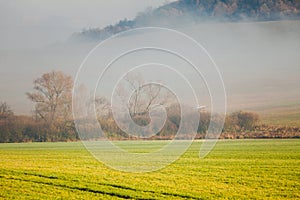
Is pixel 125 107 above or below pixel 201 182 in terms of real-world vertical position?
above

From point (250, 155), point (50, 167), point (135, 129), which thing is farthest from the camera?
point (250, 155)

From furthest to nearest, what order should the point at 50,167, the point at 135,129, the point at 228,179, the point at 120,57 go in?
the point at 50,167 → the point at 135,129 → the point at 228,179 → the point at 120,57

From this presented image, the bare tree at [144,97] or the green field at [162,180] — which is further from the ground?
the bare tree at [144,97]

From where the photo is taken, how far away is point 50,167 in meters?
21.5

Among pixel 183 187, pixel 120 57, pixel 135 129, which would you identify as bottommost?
pixel 183 187

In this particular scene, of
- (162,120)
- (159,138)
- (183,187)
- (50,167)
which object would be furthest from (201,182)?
(159,138)

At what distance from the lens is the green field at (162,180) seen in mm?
15836

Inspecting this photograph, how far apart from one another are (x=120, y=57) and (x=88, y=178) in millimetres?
5455

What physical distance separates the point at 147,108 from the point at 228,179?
5249 millimetres

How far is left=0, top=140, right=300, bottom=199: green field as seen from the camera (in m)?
15.8

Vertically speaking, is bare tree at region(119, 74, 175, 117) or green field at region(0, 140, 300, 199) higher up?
bare tree at region(119, 74, 175, 117)

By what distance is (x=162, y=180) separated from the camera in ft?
60.2

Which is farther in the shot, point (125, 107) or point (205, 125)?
point (205, 125)

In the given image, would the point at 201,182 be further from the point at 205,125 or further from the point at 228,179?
the point at 205,125
